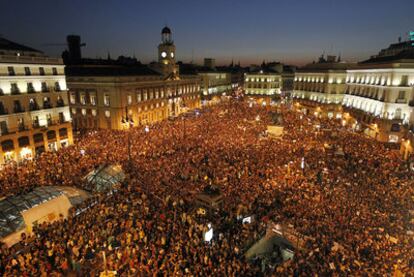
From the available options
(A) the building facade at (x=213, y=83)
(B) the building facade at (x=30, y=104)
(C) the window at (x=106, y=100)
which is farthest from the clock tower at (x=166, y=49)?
(B) the building facade at (x=30, y=104)

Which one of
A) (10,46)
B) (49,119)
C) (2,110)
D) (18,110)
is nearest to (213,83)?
(49,119)

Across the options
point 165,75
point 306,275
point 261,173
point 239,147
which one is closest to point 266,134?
point 239,147

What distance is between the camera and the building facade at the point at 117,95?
4491 cm

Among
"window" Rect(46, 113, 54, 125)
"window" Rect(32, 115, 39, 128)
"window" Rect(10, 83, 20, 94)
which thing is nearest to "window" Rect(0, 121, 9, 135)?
"window" Rect(32, 115, 39, 128)

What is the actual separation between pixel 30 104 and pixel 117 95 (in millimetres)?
15420

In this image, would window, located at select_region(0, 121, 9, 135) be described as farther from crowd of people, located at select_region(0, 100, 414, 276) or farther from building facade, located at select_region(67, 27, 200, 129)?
building facade, located at select_region(67, 27, 200, 129)

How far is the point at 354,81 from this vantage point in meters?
51.8

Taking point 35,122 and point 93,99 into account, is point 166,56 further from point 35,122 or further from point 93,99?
point 35,122

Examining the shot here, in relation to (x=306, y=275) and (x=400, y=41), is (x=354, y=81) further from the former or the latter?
(x=306, y=275)

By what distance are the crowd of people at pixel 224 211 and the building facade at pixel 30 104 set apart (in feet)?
19.4

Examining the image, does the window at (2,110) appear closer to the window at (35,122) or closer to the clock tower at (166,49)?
the window at (35,122)

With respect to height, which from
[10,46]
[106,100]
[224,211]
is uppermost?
[10,46]

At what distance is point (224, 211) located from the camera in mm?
17156

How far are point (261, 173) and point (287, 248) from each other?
26.3ft
